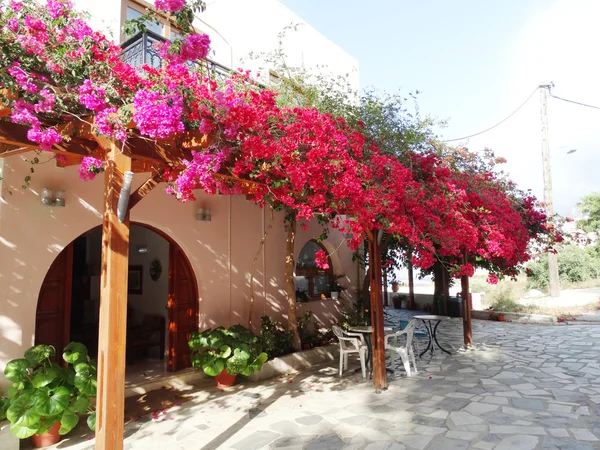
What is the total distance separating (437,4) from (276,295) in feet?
29.2

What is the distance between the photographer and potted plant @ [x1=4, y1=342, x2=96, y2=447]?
4016 mm

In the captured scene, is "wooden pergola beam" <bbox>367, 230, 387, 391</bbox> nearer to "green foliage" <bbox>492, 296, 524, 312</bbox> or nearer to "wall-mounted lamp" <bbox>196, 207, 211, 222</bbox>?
"wall-mounted lamp" <bbox>196, 207, 211, 222</bbox>

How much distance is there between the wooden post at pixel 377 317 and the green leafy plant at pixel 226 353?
1810mm

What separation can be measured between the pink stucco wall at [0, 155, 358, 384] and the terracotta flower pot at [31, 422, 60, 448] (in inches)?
33.9

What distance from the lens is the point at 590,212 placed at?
2697 cm

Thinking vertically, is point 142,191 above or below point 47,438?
above

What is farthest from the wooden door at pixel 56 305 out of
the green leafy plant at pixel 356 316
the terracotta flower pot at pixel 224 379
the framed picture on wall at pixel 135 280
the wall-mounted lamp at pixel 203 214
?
the green leafy plant at pixel 356 316

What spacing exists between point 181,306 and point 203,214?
1.74m

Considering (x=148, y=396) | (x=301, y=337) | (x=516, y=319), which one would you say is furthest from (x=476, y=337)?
(x=148, y=396)

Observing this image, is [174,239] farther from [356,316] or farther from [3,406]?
[356,316]

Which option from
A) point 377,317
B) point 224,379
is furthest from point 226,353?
point 377,317

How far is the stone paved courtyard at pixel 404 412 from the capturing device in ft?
14.2

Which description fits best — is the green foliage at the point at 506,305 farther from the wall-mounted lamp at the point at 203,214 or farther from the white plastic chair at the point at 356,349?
the wall-mounted lamp at the point at 203,214

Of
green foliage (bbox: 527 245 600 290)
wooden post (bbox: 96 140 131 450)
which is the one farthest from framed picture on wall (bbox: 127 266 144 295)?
green foliage (bbox: 527 245 600 290)
